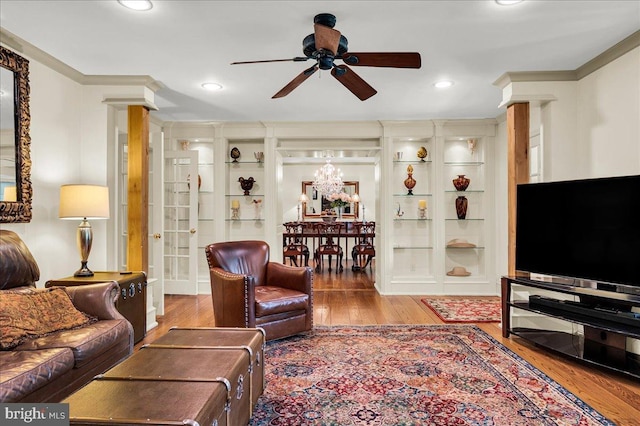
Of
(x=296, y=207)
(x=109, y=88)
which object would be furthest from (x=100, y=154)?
(x=296, y=207)

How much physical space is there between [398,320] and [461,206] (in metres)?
2.24

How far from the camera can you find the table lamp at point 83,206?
306 cm

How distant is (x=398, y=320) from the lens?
403 cm

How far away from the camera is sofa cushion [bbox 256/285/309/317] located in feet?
10.6

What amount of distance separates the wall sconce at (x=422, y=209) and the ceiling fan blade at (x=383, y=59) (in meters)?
3.34

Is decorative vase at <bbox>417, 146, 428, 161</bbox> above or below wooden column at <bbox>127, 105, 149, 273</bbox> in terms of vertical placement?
above

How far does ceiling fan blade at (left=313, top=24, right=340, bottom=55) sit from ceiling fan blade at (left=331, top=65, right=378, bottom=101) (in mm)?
234

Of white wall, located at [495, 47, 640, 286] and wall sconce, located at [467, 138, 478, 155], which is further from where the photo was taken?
wall sconce, located at [467, 138, 478, 155]

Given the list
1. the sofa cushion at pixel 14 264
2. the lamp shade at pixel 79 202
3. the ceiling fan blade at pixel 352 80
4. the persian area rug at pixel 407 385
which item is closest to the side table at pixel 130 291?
the sofa cushion at pixel 14 264

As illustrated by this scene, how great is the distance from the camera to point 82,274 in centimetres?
314

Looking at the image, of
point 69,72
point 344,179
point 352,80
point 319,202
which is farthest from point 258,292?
point 344,179

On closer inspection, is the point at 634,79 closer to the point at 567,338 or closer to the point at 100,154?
the point at 567,338

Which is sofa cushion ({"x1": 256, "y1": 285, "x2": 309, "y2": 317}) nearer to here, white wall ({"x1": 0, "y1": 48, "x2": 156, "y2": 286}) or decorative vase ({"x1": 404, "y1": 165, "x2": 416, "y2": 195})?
white wall ({"x1": 0, "y1": 48, "x2": 156, "y2": 286})

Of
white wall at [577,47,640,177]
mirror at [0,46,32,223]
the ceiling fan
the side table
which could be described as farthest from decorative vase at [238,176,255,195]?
white wall at [577,47,640,177]
